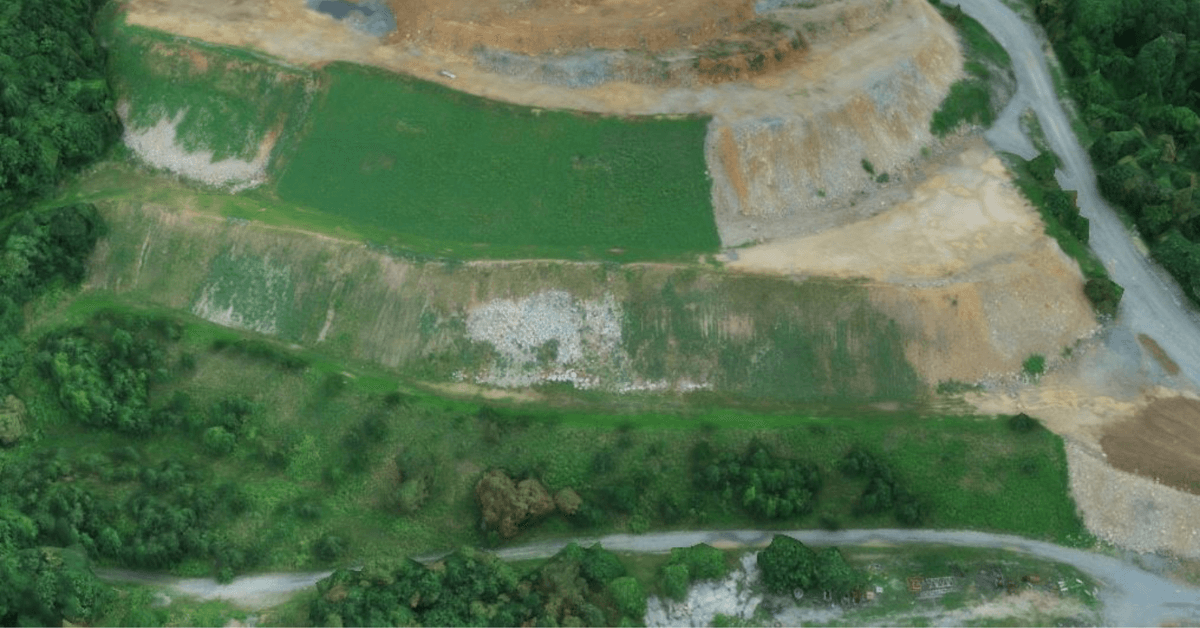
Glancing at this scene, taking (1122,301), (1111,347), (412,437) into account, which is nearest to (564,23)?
(412,437)

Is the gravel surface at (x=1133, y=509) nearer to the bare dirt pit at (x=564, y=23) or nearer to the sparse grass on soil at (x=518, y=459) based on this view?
the sparse grass on soil at (x=518, y=459)

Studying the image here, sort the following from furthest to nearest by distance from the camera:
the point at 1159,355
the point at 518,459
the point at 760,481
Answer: the point at 1159,355
the point at 518,459
the point at 760,481

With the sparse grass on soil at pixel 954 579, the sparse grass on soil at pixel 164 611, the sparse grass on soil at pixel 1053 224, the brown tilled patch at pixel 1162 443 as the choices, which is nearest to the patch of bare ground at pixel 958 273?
the sparse grass on soil at pixel 1053 224

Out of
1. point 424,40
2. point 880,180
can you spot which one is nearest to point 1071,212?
point 880,180

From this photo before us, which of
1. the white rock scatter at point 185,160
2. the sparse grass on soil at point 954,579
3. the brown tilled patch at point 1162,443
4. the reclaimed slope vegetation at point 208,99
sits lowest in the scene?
the sparse grass on soil at point 954,579

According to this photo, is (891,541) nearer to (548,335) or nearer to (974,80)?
(548,335)

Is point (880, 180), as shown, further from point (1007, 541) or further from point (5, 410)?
point (5, 410)
